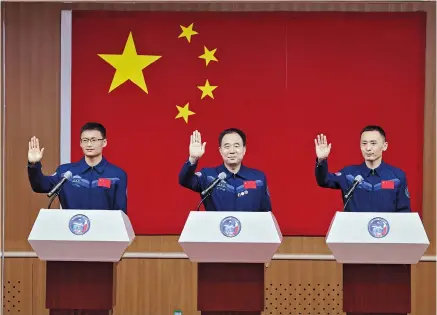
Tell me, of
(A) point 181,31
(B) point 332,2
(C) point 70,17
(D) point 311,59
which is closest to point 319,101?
(D) point 311,59

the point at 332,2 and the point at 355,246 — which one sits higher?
the point at 332,2

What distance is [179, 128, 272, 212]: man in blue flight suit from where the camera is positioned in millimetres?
4910

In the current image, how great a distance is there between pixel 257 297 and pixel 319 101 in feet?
7.28

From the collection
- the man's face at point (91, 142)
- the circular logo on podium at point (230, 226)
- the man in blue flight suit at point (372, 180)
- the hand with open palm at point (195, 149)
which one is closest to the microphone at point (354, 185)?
the man in blue flight suit at point (372, 180)

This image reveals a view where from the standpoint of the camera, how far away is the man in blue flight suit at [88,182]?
192 inches

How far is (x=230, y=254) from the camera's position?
14.6ft

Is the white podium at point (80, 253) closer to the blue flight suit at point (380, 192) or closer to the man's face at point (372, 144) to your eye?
the blue flight suit at point (380, 192)

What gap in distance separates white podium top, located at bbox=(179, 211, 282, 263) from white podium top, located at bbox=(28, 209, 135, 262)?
0.36 m

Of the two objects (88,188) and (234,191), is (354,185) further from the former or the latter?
(88,188)

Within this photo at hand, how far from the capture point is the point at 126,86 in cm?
636

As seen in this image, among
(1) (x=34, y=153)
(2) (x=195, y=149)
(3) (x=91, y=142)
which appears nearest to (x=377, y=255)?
(2) (x=195, y=149)

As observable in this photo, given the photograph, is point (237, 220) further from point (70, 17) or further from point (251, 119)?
point (70, 17)

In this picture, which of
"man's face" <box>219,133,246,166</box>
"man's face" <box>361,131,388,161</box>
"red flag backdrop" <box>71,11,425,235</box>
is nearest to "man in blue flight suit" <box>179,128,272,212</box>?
"man's face" <box>219,133,246,166</box>

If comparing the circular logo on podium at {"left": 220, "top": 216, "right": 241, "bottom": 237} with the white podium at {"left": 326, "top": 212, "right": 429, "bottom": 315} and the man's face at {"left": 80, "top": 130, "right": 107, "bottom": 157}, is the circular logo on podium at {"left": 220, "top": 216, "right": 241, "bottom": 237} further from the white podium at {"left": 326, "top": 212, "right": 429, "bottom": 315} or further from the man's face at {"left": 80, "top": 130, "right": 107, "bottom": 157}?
the man's face at {"left": 80, "top": 130, "right": 107, "bottom": 157}
